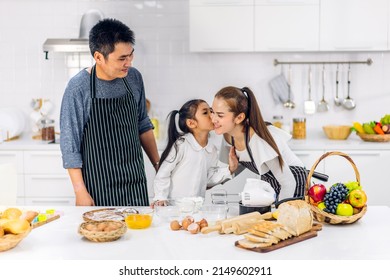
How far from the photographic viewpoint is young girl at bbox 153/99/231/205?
3312 millimetres

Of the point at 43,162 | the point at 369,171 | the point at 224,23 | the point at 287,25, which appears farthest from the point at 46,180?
the point at 369,171

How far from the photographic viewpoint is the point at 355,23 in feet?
15.6

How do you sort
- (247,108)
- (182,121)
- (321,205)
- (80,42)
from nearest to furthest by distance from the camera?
(321,205), (247,108), (182,121), (80,42)

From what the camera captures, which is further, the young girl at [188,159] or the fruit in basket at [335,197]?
the young girl at [188,159]

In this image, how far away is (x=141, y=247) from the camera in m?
2.14

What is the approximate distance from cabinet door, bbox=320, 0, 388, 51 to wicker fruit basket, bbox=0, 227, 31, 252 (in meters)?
3.42

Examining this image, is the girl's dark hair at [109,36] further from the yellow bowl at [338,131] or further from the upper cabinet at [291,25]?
the yellow bowl at [338,131]

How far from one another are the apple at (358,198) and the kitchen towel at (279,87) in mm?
2886

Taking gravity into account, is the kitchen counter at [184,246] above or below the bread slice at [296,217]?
below

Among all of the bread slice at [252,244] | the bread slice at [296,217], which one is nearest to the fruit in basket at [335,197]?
the bread slice at [296,217]

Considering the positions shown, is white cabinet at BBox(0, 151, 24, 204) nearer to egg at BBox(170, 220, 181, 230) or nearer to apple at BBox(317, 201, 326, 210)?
egg at BBox(170, 220, 181, 230)

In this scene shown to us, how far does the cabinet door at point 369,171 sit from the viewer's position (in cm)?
467

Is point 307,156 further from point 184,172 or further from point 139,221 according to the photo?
point 139,221

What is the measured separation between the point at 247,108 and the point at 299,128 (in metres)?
1.91
